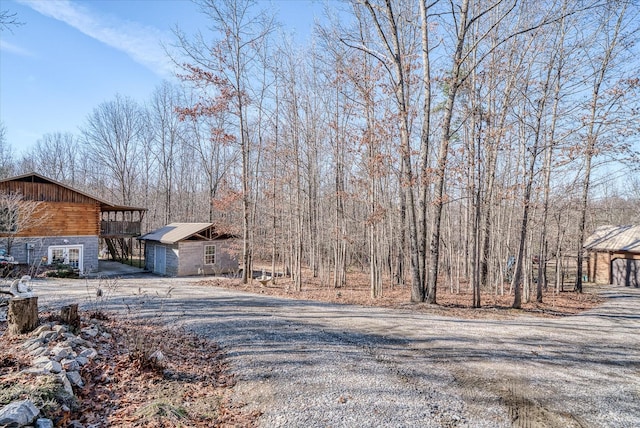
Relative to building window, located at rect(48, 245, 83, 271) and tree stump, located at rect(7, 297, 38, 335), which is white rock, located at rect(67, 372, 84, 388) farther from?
building window, located at rect(48, 245, 83, 271)

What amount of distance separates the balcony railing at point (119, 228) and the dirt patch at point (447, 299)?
9390 millimetres

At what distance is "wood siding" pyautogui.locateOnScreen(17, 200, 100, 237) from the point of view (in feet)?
53.2

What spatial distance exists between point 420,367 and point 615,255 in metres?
22.6

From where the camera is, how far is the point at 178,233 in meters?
19.8

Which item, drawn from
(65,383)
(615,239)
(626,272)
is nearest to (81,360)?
(65,383)

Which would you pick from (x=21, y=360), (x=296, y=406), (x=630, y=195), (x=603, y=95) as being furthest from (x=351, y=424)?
(x=630, y=195)

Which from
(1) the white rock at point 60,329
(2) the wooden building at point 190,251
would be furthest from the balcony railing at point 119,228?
(1) the white rock at point 60,329

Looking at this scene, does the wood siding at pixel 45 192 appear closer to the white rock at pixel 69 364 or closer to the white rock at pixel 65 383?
the white rock at pixel 69 364

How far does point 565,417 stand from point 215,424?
3619 mm

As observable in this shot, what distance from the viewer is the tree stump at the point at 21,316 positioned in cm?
482

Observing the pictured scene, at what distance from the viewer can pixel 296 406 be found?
12.3 feet

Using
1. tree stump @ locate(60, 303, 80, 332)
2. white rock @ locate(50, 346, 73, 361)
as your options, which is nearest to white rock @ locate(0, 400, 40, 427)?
white rock @ locate(50, 346, 73, 361)

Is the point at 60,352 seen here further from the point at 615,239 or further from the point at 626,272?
the point at 615,239

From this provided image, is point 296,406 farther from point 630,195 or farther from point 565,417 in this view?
point 630,195
